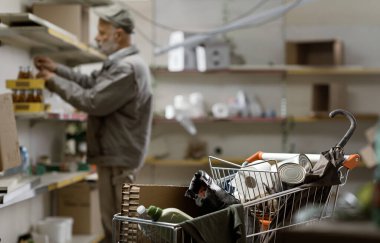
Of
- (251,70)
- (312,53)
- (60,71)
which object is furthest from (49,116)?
(312,53)

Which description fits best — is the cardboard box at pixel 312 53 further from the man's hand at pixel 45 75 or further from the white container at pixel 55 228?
the man's hand at pixel 45 75

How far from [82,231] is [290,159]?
292cm

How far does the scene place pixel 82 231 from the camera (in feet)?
16.1

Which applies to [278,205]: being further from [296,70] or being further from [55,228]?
[296,70]

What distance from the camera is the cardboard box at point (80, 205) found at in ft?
16.1

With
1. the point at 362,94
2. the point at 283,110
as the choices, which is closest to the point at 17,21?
the point at 283,110

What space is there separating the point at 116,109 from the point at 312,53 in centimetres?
334

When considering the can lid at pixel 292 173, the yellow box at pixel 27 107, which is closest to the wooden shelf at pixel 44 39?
the yellow box at pixel 27 107

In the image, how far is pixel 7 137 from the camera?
9.46 ft

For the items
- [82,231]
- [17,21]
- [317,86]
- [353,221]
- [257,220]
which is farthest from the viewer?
[317,86]

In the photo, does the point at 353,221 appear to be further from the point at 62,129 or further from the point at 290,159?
the point at 62,129

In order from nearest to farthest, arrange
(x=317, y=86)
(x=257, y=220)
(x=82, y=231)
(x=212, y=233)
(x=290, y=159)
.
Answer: (x=212, y=233), (x=257, y=220), (x=290, y=159), (x=82, y=231), (x=317, y=86)

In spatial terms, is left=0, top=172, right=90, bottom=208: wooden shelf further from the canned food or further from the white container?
the canned food

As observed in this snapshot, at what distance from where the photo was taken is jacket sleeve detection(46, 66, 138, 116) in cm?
382
